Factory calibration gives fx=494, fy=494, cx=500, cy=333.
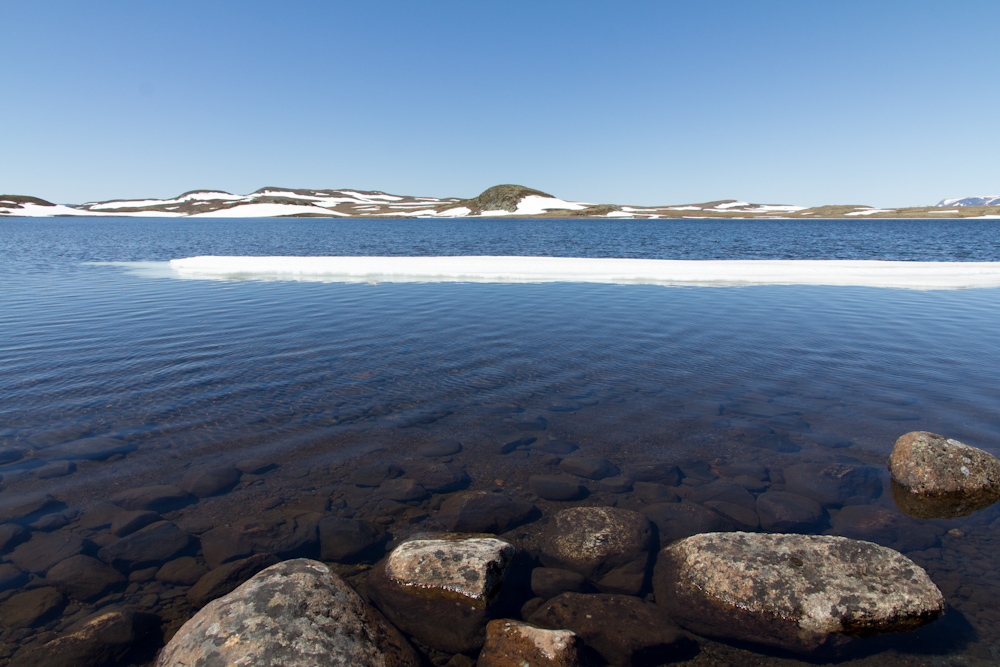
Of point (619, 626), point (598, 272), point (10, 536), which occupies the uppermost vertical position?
point (598, 272)

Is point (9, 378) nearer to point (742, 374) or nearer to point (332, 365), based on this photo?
point (332, 365)

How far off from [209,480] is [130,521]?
0.80m

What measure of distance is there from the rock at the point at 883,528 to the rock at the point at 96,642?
20.1 ft

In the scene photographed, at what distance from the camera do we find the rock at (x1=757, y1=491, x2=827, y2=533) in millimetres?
5023

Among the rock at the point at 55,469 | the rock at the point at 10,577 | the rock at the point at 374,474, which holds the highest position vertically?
the rock at the point at 55,469

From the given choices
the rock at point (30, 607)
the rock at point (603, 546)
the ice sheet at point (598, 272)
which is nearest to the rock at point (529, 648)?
the rock at point (603, 546)

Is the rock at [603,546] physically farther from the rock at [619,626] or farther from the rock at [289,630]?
the rock at [289,630]

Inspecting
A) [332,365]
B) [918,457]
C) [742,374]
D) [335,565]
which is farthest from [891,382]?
[332,365]

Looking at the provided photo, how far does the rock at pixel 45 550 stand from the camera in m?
4.29

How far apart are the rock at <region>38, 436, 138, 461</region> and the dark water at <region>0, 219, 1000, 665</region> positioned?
2.4 inches

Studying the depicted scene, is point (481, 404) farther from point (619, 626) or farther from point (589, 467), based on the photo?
point (619, 626)

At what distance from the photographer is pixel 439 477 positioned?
18.9ft

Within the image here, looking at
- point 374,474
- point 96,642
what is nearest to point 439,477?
point 374,474

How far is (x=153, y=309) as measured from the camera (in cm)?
1433
